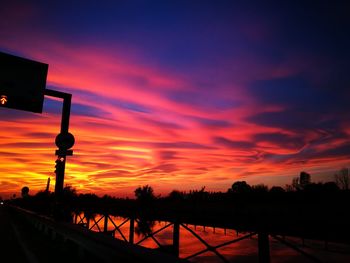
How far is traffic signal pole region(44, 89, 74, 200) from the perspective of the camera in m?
12.6

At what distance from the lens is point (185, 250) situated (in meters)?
27.4

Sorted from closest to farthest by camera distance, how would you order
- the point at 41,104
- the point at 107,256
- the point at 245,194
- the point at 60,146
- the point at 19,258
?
the point at 107,256
the point at 19,258
the point at 41,104
the point at 60,146
the point at 245,194

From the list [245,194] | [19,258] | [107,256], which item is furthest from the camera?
[245,194]

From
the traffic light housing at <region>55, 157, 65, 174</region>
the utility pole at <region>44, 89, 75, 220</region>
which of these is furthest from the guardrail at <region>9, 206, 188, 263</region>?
the traffic light housing at <region>55, 157, 65, 174</region>

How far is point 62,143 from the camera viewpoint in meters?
12.6

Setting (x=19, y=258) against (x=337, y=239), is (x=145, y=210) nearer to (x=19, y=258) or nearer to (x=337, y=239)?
(x=19, y=258)

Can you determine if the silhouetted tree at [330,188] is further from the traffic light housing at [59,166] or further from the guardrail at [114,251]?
the guardrail at [114,251]

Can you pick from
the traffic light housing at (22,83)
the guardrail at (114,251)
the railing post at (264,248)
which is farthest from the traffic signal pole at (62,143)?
the railing post at (264,248)

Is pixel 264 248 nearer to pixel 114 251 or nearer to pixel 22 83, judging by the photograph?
pixel 114 251

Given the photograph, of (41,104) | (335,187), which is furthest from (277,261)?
(335,187)

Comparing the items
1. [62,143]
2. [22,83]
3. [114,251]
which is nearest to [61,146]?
[62,143]

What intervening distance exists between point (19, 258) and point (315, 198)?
78749 mm

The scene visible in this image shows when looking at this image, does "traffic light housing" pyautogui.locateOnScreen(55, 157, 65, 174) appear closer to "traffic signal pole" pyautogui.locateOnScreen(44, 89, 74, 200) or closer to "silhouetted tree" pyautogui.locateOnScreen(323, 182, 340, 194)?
"traffic signal pole" pyautogui.locateOnScreen(44, 89, 74, 200)

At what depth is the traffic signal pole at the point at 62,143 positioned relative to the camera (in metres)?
Answer: 12.6
